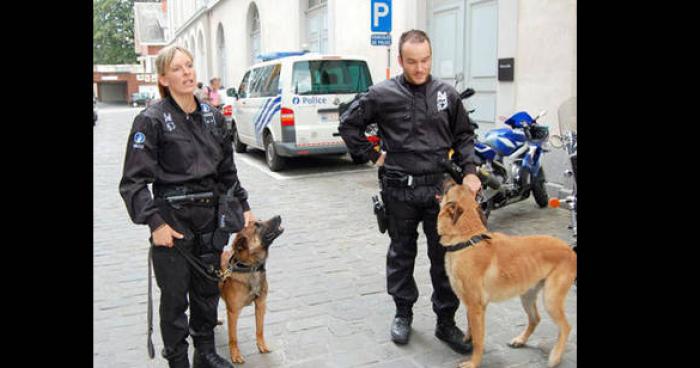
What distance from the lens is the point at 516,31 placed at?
8336 mm

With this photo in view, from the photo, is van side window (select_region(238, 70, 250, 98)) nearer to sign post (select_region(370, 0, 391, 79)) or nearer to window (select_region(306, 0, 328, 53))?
sign post (select_region(370, 0, 391, 79))

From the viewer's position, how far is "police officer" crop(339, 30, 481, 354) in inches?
134

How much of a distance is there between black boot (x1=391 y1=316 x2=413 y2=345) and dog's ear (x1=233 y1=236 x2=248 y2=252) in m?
1.13

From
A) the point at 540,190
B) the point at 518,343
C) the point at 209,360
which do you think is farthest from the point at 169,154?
the point at 540,190

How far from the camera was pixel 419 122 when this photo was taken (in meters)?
3.41

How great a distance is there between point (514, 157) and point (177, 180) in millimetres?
4839

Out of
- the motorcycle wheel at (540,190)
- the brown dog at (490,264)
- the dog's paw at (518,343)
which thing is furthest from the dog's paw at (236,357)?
the motorcycle wheel at (540,190)

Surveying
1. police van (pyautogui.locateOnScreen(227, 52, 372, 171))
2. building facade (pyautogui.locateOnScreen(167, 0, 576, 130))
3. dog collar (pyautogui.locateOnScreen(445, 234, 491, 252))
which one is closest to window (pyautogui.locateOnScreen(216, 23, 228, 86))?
building facade (pyautogui.locateOnScreen(167, 0, 576, 130))

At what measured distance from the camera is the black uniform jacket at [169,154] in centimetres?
276

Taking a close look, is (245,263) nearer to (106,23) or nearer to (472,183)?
(472,183)

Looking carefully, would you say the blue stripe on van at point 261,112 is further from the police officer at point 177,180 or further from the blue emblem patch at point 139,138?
the blue emblem patch at point 139,138

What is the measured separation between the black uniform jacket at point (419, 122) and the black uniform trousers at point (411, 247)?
0.17 metres
